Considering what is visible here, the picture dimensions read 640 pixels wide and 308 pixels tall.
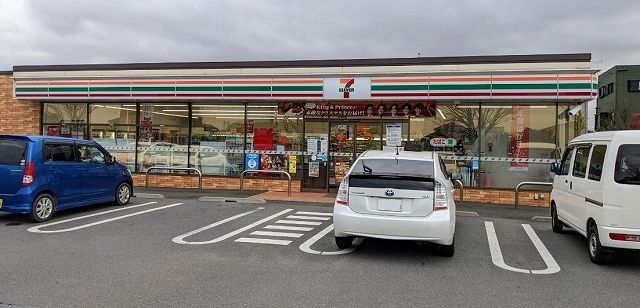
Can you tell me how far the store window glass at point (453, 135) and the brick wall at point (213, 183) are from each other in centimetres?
396

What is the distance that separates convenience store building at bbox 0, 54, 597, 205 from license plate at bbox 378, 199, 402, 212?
688 cm

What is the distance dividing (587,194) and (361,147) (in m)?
7.89

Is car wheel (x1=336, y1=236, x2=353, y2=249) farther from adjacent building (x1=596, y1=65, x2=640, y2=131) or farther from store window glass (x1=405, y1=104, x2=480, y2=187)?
adjacent building (x1=596, y1=65, x2=640, y2=131)

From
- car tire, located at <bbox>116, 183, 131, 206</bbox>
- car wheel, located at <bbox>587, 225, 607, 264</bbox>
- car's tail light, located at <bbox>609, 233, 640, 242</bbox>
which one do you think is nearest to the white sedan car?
car wheel, located at <bbox>587, 225, 607, 264</bbox>

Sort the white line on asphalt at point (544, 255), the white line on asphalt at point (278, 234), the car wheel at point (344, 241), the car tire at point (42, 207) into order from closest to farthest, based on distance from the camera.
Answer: the white line on asphalt at point (544, 255) < the car wheel at point (344, 241) < the white line on asphalt at point (278, 234) < the car tire at point (42, 207)

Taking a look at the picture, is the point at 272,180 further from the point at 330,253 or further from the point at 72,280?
the point at 72,280

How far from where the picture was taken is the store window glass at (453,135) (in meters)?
13.9

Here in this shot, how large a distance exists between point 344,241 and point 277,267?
4.61 feet

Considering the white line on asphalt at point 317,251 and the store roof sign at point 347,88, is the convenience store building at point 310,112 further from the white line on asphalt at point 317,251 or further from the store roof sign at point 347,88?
the white line on asphalt at point 317,251

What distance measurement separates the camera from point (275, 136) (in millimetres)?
15320

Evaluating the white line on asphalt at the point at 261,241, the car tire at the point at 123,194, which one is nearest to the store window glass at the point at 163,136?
the car tire at the point at 123,194

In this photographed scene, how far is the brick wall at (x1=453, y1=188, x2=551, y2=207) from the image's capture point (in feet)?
43.7

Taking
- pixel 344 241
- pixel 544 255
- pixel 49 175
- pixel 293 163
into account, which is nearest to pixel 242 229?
pixel 344 241

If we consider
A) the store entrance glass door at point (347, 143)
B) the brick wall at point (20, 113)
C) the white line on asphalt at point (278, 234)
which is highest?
the brick wall at point (20, 113)
